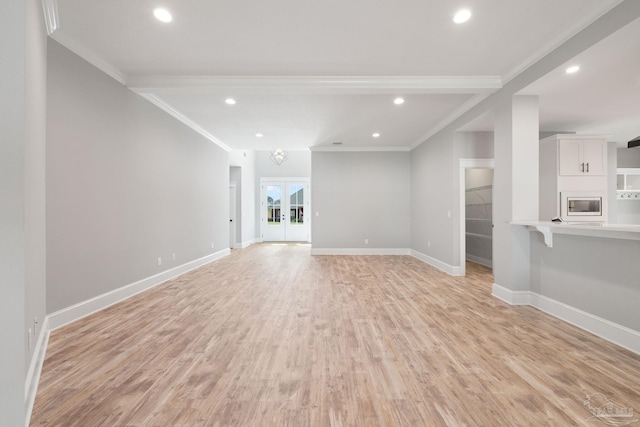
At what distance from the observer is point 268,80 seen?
3768 millimetres

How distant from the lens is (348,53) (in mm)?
3230

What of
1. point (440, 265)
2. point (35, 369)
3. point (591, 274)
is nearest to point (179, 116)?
point (35, 369)

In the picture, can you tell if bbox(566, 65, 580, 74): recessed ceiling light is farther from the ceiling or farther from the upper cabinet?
the upper cabinet

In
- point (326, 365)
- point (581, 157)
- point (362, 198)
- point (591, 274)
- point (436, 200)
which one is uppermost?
point (581, 157)

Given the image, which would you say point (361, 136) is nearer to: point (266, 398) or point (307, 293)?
point (307, 293)

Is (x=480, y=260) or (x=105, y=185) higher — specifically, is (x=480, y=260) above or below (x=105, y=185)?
below

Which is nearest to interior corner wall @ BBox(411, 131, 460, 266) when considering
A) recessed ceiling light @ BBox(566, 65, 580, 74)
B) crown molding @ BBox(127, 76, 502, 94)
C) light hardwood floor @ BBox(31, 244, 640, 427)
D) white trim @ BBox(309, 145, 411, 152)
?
white trim @ BBox(309, 145, 411, 152)

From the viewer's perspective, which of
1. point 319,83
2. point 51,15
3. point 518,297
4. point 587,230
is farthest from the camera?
point 319,83

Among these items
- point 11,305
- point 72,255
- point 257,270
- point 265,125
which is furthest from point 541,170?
point 72,255

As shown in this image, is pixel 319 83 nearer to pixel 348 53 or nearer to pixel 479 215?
pixel 348 53

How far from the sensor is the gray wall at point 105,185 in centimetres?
295

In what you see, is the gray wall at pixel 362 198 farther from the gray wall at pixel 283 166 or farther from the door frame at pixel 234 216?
the gray wall at pixel 283 166

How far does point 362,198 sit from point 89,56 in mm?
6039

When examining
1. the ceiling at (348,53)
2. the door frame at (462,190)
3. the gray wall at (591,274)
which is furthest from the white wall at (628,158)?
the gray wall at (591,274)
